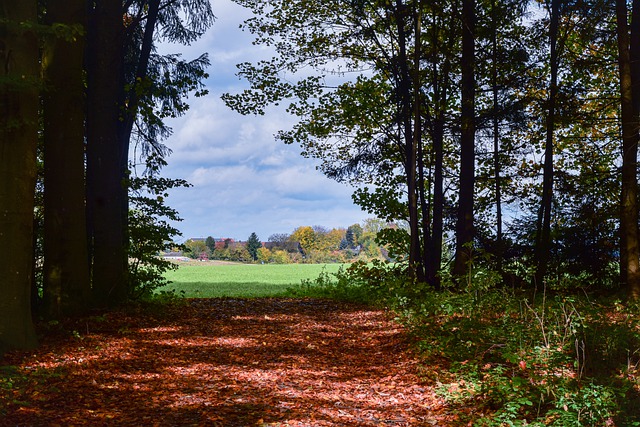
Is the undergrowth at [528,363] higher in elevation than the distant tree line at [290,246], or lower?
lower

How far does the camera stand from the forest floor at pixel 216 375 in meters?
4.96

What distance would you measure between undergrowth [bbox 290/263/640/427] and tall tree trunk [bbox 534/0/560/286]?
3.96m

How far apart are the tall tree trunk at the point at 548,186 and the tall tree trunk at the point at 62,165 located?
33.2ft

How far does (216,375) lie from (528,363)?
3.57m

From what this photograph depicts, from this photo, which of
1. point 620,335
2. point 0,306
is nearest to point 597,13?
point 620,335

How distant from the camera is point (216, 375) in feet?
21.1

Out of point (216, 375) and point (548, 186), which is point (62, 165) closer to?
point (216, 375)

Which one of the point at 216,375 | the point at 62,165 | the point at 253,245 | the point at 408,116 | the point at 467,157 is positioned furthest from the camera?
the point at 253,245

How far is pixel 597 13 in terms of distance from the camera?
1163 centimetres

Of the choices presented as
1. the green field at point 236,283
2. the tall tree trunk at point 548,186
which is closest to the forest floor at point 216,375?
the green field at point 236,283

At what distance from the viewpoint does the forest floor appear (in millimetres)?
4957

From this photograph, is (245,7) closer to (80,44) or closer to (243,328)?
(80,44)

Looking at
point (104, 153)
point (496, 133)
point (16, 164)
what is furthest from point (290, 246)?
point (16, 164)

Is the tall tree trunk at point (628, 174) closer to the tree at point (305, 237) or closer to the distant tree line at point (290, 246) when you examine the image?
the distant tree line at point (290, 246)
